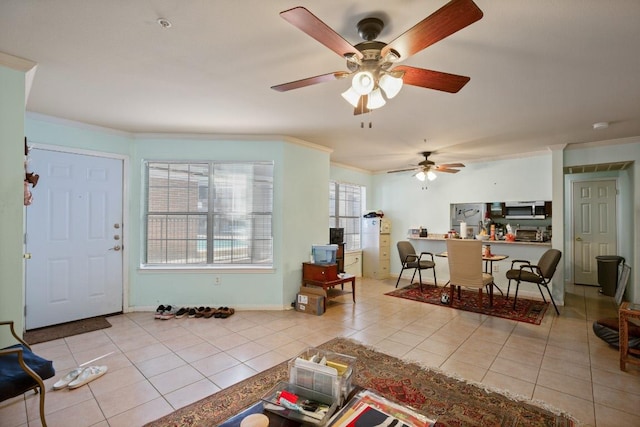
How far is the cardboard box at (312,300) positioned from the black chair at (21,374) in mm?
2762

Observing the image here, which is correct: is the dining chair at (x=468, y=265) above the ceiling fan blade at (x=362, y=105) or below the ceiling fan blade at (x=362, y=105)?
below

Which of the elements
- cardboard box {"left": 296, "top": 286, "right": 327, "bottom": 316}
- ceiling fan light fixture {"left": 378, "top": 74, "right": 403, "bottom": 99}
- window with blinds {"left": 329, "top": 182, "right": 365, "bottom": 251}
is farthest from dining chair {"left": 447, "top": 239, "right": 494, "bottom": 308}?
ceiling fan light fixture {"left": 378, "top": 74, "right": 403, "bottom": 99}

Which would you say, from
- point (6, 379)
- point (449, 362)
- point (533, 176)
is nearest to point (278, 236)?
point (449, 362)

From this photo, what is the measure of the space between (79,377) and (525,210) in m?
6.42

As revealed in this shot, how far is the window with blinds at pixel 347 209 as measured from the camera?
641 centimetres

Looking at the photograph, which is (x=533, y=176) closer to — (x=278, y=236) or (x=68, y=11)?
(x=278, y=236)

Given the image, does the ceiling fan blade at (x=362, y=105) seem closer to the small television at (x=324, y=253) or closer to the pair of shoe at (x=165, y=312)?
the small television at (x=324, y=253)

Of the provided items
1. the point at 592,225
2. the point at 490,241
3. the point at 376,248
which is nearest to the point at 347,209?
the point at 376,248

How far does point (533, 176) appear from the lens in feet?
16.9

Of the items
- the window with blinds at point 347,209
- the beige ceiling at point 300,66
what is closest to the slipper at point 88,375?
the beige ceiling at point 300,66

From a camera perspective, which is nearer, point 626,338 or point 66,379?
point 66,379

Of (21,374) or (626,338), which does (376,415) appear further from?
(626,338)

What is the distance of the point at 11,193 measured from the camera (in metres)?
2.26

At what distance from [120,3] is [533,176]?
599cm
